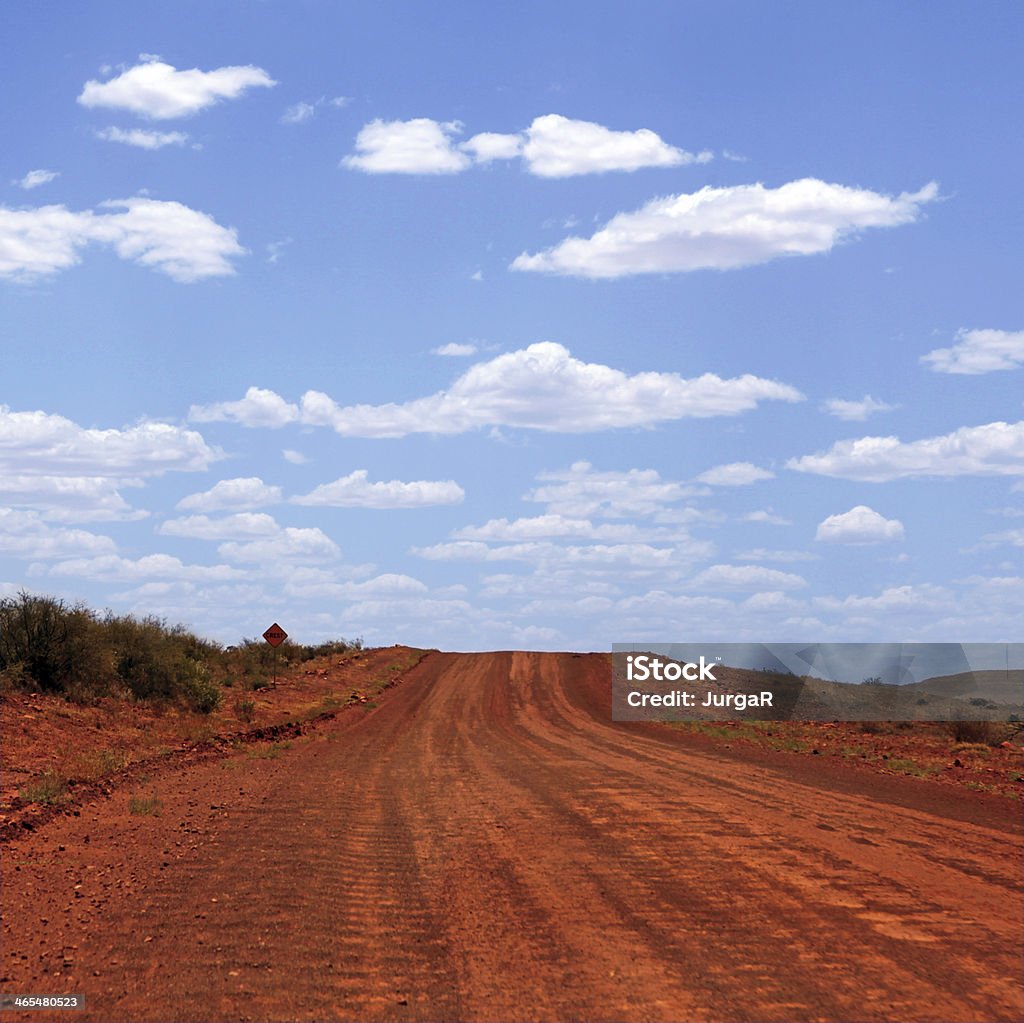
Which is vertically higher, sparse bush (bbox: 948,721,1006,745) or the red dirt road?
the red dirt road

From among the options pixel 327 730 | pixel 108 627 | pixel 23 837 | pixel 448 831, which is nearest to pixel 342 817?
pixel 448 831

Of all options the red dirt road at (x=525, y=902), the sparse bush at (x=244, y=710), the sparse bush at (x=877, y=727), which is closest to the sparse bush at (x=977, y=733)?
the sparse bush at (x=877, y=727)

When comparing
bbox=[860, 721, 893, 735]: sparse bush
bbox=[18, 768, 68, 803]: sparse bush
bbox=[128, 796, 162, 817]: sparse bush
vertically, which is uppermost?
bbox=[18, 768, 68, 803]: sparse bush

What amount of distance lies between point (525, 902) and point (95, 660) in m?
21.3

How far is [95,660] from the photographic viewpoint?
28469 millimetres

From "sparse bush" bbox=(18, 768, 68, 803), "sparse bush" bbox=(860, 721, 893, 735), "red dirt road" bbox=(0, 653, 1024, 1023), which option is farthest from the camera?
"sparse bush" bbox=(860, 721, 893, 735)

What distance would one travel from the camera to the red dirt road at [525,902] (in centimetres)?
768

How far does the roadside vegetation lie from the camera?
27.1m

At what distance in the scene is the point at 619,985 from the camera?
7.83 meters

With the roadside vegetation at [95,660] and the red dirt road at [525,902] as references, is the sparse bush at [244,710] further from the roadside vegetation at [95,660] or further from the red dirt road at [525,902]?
the red dirt road at [525,902]

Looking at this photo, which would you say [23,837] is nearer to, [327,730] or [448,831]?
[448,831]
